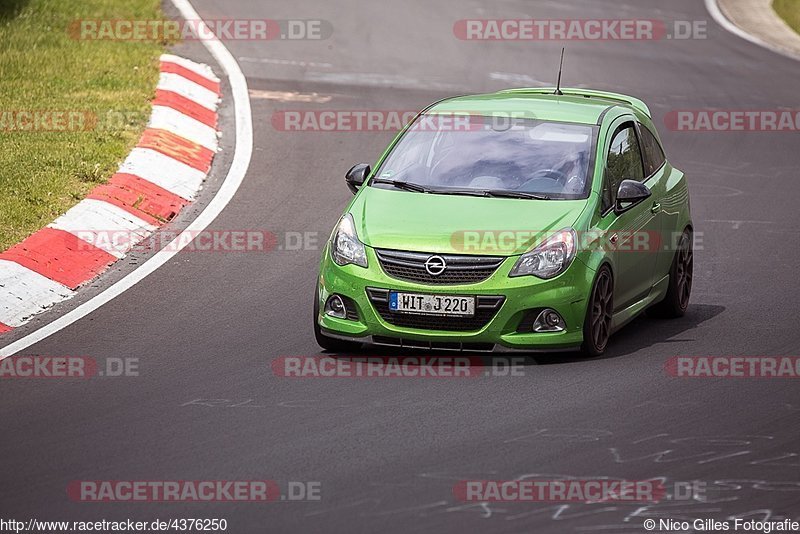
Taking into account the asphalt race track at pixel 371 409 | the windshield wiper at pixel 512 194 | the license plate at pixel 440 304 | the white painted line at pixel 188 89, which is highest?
the white painted line at pixel 188 89

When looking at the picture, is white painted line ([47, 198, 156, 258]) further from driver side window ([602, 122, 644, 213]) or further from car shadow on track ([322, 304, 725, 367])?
driver side window ([602, 122, 644, 213])

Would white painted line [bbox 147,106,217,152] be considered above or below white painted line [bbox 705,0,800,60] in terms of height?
below

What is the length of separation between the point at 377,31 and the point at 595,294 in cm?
1418

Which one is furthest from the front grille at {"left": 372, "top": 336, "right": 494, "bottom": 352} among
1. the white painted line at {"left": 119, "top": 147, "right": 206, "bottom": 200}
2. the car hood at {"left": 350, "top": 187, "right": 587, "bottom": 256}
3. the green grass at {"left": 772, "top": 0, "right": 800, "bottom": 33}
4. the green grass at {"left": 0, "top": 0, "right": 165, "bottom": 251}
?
the green grass at {"left": 772, "top": 0, "right": 800, "bottom": 33}

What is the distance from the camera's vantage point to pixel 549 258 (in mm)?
9664

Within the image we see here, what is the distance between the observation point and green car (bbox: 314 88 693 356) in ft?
31.4

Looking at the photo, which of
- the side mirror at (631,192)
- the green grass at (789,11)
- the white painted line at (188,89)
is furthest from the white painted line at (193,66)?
the green grass at (789,11)

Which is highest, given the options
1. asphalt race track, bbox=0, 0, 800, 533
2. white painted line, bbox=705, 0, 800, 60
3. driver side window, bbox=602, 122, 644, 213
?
white painted line, bbox=705, 0, 800, 60

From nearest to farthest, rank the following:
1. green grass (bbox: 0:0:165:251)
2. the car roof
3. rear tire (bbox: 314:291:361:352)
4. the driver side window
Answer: rear tire (bbox: 314:291:361:352), the driver side window, the car roof, green grass (bbox: 0:0:165:251)

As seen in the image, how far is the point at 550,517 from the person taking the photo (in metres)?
6.89

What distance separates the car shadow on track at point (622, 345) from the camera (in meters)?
9.87

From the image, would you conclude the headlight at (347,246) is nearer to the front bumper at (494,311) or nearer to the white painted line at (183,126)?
the front bumper at (494,311)

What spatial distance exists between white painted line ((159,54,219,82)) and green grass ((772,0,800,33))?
1326cm

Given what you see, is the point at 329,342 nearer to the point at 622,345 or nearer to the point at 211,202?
the point at 622,345
